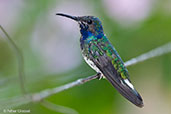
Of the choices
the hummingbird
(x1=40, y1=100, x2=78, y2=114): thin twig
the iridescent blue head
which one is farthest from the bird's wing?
(x1=40, y1=100, x2=78, y2=114): thin twig

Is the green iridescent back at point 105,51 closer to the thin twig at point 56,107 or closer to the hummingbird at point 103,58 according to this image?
the hummingbird at point 103,58

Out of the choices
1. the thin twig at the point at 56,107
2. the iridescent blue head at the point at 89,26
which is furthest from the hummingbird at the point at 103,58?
the thin twig at the point at 56,107

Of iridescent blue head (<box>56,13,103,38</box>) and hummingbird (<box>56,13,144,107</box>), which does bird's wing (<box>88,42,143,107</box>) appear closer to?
hummingbird (<box>56,13,144,107</box>)

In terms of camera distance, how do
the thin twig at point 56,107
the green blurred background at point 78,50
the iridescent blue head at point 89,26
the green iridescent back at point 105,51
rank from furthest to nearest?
the green blurred background at point 78,50, the thin twig at point 56,107, the iridescent blue head at point 89,26, the green iridescent back at point 105,51

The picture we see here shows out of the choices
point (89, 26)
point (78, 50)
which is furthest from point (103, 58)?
point (78, 50)

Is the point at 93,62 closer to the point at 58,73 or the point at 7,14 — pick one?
the point at 58,73

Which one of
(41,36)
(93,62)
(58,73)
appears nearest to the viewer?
(93,62)

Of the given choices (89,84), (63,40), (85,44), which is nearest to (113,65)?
(85,44)

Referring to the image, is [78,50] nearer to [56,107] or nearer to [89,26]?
[56,107]
